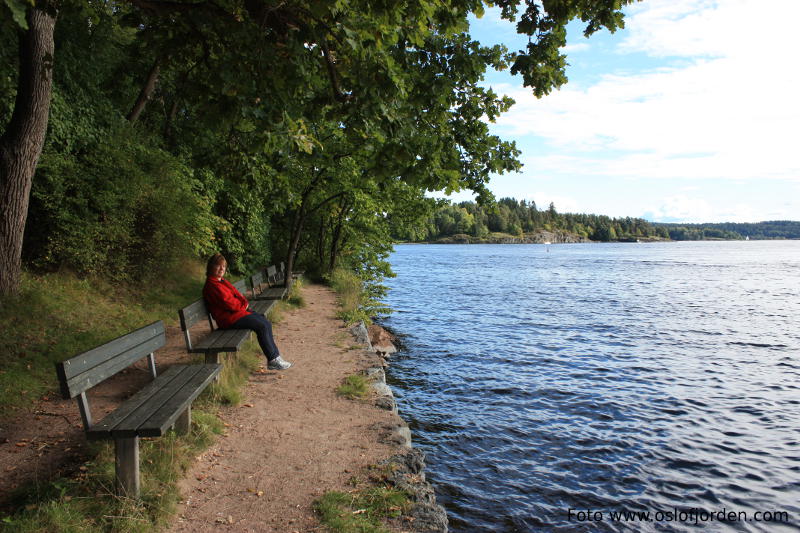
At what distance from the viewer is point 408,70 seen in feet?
21.4

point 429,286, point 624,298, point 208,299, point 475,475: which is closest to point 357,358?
point 208,299

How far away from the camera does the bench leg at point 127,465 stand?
12.6ft

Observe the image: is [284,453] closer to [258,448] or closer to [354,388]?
[258,448]

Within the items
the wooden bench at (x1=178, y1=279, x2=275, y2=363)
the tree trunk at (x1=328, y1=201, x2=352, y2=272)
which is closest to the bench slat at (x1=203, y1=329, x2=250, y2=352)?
the wooden bench at (x1=178, y1=279, x2=275, y2=363)

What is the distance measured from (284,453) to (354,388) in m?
2.12

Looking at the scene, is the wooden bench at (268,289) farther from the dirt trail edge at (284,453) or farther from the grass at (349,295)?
the dirt trail edge at (284,453)

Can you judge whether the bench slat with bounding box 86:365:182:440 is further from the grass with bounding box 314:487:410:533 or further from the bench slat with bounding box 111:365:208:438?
the grass with bounding box 314:487:410:533

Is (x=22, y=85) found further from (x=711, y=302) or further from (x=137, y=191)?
(x=711, y=302)

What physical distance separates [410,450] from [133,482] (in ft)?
8.70

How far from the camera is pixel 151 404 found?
4441mm

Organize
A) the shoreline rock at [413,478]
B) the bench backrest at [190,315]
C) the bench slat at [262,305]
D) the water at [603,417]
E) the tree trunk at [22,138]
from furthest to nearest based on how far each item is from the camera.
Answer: the bench slat at [262,305] → the tree trunk at [22,138] → the bench backrest at [190,315] → the water at [603,417] → the shoreline rock at [413,478]

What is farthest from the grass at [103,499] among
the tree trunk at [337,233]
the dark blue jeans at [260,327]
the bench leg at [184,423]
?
the tree trunk at [337,233]

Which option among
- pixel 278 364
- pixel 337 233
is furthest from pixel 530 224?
pixel 278 364

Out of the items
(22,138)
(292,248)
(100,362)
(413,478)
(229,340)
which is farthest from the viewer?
(292,248)
